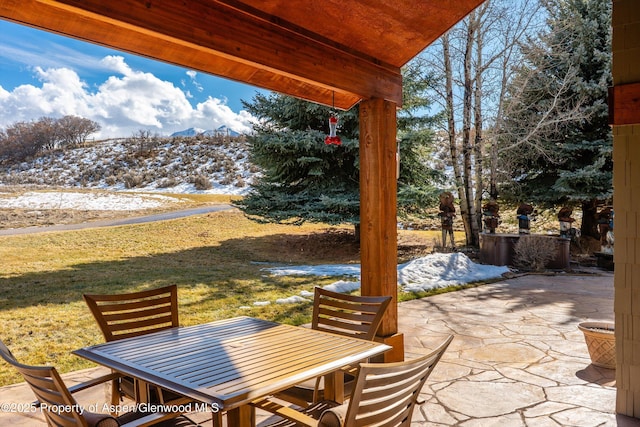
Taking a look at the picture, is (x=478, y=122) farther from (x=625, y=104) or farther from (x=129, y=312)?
(x=129, y=312)

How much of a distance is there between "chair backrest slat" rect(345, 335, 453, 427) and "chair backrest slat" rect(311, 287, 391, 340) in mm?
756

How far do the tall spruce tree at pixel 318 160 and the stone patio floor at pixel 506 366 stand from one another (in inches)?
141

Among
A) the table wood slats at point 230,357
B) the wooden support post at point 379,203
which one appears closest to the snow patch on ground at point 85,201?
the wooden support post at point 379,203

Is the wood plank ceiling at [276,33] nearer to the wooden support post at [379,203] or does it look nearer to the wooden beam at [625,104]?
the wooden support post at [379,203]

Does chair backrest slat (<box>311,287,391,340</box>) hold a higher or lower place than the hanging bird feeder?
lower

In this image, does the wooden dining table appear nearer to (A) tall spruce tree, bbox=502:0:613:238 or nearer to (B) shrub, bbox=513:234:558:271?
(B) shrub, bbox=513:234:558:271

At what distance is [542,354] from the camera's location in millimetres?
3629

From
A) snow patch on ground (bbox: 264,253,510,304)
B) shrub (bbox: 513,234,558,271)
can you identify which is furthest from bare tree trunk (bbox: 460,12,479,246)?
snow patch on ground (bbox: 264,253,510,304)

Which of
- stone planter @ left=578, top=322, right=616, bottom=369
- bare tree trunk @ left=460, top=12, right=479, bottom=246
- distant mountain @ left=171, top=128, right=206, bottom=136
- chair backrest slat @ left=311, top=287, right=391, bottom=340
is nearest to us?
chair backrest slat @ left=311, top=287, right=391, bottom=340

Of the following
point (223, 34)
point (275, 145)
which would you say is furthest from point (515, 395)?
point (275, 145)

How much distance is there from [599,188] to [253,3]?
855 cm

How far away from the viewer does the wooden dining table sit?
4.86 feet

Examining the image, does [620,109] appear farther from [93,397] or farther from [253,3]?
[93,397]

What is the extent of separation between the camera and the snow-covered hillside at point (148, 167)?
1173cm
